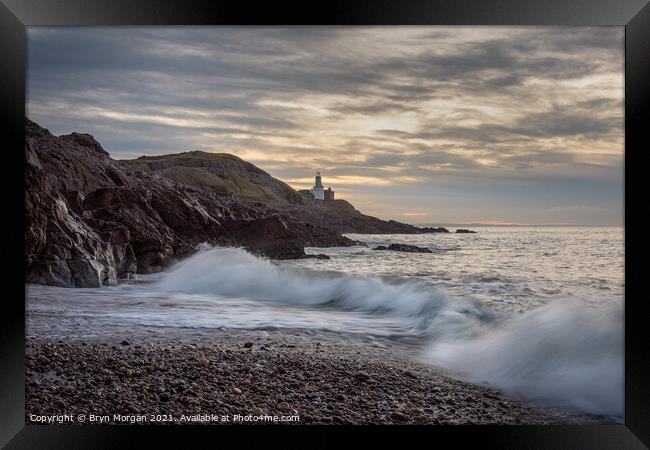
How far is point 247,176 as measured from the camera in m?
4.90

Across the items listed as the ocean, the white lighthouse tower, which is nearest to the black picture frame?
the ocean

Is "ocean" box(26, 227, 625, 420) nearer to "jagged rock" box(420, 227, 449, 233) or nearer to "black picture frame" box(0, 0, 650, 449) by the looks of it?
"jagged rock" box(420, 227, 449, 233)

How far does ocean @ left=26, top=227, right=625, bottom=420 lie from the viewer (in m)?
4.01

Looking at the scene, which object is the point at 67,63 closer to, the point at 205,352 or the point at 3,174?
the point at 3,174

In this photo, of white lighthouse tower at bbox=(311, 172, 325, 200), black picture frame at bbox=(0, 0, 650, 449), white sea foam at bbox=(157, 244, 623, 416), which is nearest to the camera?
black picture frame at bbox=(0, 0, 650, 449)

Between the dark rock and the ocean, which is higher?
the dark rock

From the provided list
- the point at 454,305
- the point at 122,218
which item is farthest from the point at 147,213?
the point at 454,305

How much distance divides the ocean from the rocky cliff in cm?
38

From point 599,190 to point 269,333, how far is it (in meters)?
3.07

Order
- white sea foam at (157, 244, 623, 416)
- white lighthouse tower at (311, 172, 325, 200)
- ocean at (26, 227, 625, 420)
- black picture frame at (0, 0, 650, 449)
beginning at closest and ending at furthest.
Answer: black picture frame at (0, 0, 650, 449)
white sea foam at (157, 244, 623, 416)
ocean at (26, 227, 625, 420)
white lighthouse tower at (311, 172, 325, 200)

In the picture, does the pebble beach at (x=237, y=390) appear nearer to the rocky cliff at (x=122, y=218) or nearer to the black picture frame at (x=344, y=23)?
the black picture frame at (x=344, y=23)

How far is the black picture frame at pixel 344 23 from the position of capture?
11.7 feet

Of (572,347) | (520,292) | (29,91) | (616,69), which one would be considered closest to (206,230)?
(29,91)

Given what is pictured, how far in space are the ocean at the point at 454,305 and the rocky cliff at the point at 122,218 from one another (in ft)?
1.26
